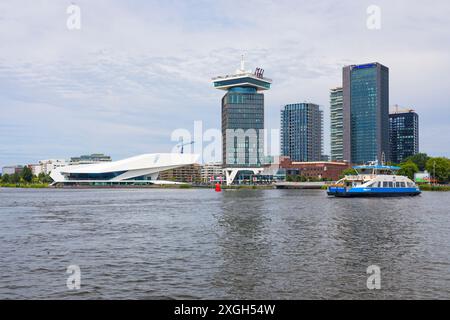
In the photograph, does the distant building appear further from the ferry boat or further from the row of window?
the ferry boat

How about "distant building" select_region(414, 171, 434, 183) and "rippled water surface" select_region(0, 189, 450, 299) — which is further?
"distant building" select_region(414, 171, 434, 183)

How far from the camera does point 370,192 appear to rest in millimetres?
99562

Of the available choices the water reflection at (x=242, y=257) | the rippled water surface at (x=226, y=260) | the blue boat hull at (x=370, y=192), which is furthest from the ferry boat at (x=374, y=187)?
the water reflection at (x=242, y=257)

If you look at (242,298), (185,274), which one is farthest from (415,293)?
(185,274)

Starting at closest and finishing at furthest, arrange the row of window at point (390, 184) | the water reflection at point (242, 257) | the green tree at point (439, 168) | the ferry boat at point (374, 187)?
the water reflection at point (242, 257)
the ferry boat at point (374, 187)
the row of window at point (390, 184)
the green tree at point (439, 168)

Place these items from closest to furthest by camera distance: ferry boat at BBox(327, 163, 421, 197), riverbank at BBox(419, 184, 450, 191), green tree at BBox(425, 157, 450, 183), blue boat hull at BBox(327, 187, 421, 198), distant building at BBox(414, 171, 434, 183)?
blue boat hull at BBox(327, 187, 421, 198) → ferry boat at BBox(327, 163, 421, 197) → riverbank at BBox(419, 184, 450, 191) → distant building at BBox(414, 171, 434, 183) → green tree at BBox(425, 157, 450, 183)

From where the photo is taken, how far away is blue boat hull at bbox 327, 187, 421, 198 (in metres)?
98.9

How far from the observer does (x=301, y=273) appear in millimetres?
23000

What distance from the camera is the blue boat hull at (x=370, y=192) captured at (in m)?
98.9

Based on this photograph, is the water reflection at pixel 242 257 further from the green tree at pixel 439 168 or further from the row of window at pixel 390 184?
the green tree at pixel 439 168

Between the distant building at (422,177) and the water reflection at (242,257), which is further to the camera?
the distant building at (422,177)

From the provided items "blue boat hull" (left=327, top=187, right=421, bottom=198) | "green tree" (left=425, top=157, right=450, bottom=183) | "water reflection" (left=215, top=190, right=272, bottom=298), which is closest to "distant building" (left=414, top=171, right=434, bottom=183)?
"green tree" (left=425, top=157, right=450, bottom=183)

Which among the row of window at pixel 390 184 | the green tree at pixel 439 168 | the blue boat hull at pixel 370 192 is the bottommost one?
the blue boat hull at pixel 370 192
